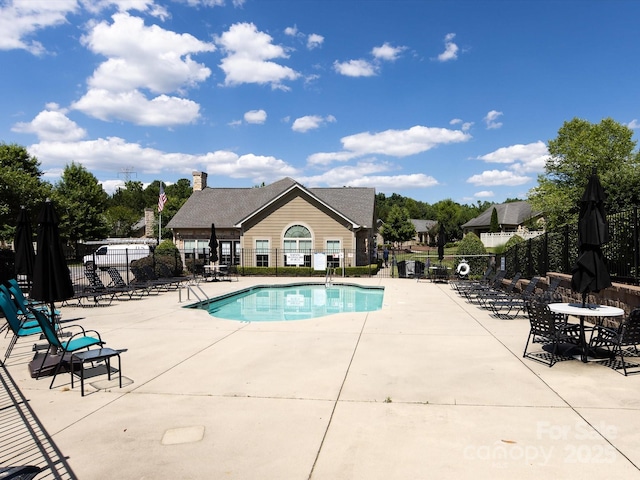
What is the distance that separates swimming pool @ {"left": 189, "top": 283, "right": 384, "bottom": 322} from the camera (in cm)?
1527

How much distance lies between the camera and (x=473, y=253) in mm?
26391

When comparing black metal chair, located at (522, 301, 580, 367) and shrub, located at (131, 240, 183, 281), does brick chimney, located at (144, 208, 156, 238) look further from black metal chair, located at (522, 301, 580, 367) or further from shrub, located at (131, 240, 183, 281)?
black metal chair, located at (522, 301, 580, 367)

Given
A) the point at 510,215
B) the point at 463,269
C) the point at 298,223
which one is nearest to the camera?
the point at 463,269

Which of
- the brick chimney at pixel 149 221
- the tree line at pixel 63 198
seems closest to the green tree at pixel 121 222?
the tree line at pixel 63 198

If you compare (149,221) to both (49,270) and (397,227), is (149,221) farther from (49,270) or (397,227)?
(49,270)

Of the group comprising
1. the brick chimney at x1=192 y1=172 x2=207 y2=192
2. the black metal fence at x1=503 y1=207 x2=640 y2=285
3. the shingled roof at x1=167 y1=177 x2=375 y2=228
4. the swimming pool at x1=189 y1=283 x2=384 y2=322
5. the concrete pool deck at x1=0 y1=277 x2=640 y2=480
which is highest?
the brick chimney at x1=192 y1=172 x2=207 y2=192

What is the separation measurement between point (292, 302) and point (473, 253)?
13.4m

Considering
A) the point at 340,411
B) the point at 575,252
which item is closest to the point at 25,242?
the point at 340,411

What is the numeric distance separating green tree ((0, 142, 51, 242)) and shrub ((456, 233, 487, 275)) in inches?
1253

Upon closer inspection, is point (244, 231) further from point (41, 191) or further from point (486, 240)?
point (486, 240)

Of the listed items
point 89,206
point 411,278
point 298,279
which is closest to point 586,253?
point 411,278

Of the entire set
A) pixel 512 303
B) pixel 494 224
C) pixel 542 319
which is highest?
pixel 494 224

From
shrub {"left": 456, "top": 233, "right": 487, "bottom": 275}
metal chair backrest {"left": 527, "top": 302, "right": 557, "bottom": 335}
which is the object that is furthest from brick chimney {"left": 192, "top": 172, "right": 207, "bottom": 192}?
metal chair backrest {"left": 527, "top": 302, "right": 557, "bottom": 335}

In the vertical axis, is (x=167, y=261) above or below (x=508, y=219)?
below
